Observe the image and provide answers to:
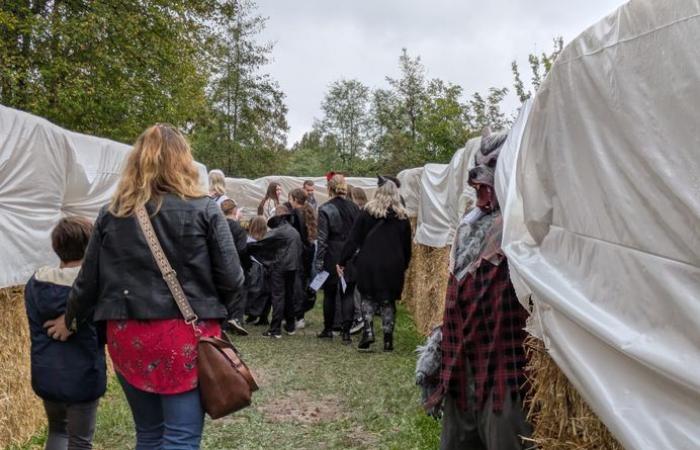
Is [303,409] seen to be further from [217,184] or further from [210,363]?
[217,184]

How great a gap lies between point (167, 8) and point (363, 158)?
28197 mm

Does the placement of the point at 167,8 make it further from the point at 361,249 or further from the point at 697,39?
the point at 697,39

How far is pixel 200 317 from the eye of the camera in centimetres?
317

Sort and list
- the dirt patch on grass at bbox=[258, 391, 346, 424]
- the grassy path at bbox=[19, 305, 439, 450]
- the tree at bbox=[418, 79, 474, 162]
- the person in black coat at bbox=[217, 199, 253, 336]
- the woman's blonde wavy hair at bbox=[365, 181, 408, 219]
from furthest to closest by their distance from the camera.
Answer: the tree at bbox=[418, 79, 474, 162]
the woman's blonde wavy hair at bbox=[365, 181, 408, 219]
the person in black coat at bbox=[217, 199, 253, 336]
the dirt patch on grass at bbox=[258, 391, 346, 424]
the grassy path at bbox=[19, 305, 439, 450]

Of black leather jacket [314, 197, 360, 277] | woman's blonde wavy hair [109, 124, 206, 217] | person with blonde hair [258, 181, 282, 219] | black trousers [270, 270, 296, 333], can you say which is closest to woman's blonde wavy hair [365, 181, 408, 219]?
black leather jacket [314, 197, 360, 277]

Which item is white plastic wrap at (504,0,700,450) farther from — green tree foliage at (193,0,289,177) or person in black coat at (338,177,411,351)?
green tree foliage at (193,0,289,177)

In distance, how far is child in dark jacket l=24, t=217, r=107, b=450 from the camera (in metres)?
3.69

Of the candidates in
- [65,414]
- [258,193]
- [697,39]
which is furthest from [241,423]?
[258,193]

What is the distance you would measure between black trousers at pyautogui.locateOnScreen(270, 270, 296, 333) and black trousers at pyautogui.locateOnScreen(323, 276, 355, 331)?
51cm

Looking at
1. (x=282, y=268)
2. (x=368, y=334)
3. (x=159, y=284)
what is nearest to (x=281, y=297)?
(x=282, y=268)

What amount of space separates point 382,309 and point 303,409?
8.67 feet

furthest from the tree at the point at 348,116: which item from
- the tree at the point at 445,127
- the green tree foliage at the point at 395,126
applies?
the tree at the point at 445,127

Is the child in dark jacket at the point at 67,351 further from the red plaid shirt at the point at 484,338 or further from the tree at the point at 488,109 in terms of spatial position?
the tree at the point at 488,109

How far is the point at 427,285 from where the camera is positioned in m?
10.2
